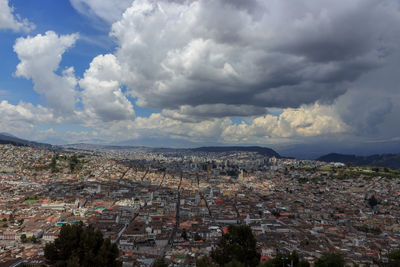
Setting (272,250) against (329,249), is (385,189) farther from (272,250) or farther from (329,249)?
(272,250)

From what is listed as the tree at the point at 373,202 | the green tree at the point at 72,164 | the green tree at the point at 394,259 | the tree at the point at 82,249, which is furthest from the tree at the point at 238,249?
the green tree at the point at 72,164

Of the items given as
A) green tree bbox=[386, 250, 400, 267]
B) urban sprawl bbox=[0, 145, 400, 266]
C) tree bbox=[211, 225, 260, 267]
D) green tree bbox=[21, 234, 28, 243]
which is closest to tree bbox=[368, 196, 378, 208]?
urban sprawl bbox=[0, 145, 400, 266]

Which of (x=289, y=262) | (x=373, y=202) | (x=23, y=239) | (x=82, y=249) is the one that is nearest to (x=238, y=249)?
(x=289, y=262)

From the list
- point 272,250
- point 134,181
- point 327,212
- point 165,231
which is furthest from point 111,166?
point 272,250

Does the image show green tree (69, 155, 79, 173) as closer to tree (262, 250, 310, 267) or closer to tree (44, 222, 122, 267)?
tree (44, 222, 122, 267)

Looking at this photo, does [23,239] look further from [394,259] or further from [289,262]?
[394,259]
